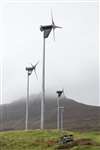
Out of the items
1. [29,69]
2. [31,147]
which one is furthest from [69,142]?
[29,69]

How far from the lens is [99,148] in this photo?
201ft

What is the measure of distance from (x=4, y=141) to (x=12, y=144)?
17.1 feet

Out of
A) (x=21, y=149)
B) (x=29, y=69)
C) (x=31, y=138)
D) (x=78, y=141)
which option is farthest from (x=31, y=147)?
(x=29, y=69)

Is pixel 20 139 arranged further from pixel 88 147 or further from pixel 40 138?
pixel 88 147

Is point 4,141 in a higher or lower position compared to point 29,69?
lower

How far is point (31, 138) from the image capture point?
86.4 meters

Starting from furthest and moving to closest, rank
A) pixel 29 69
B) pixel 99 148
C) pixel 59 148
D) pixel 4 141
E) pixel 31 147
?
pixel 29 69 < pixel 4 141 < pixel 31 147 < pixel 59 148 < pixel 99 148

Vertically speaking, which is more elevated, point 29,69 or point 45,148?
point 29,69

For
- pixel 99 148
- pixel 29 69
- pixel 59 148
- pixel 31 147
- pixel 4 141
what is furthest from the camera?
pixel 29 69

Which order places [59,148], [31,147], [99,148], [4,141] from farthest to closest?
[4,141], [31,147], [59,148], [99,148]

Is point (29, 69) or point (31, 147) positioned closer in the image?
point (31, 147)

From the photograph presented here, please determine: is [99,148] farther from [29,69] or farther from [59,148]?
[29,69]

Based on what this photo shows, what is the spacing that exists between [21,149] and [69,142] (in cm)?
763

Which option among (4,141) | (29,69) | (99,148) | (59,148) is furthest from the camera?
(29,69)
